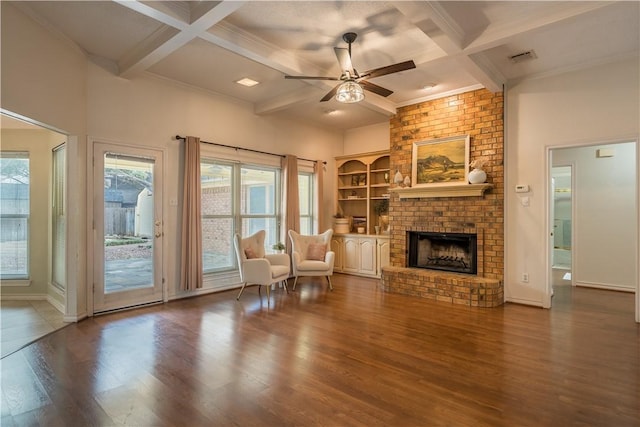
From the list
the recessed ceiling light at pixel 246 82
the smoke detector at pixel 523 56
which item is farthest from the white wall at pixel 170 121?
the smoke detector at pixel 523 56

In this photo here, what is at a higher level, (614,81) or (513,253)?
(614,81)

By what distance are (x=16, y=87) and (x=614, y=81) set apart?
645cm

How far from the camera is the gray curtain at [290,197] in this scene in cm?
643

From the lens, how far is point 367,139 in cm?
737

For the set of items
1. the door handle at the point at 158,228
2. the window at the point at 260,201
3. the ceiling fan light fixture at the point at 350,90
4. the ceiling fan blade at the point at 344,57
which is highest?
the ceiling fan blade at the point at 344,57

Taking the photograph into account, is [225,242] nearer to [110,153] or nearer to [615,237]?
[110,153]

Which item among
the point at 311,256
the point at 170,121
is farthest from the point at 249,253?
the point at 170,121

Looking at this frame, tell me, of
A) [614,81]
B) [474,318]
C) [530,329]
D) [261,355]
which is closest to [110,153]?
[261,355]

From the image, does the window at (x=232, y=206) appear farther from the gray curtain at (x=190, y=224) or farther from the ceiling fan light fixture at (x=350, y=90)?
the ceiling fan light fixture at (x=350, y=90)

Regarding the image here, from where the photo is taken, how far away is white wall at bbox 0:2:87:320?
309cm

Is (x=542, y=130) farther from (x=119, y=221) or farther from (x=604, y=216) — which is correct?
(x=119, y=221)

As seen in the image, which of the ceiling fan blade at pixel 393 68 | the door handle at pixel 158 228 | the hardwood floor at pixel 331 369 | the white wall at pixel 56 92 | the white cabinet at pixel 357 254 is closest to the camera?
the hardwood floor at pixel 331 369

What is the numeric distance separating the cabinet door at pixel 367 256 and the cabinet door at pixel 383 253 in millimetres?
117

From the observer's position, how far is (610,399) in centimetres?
236
